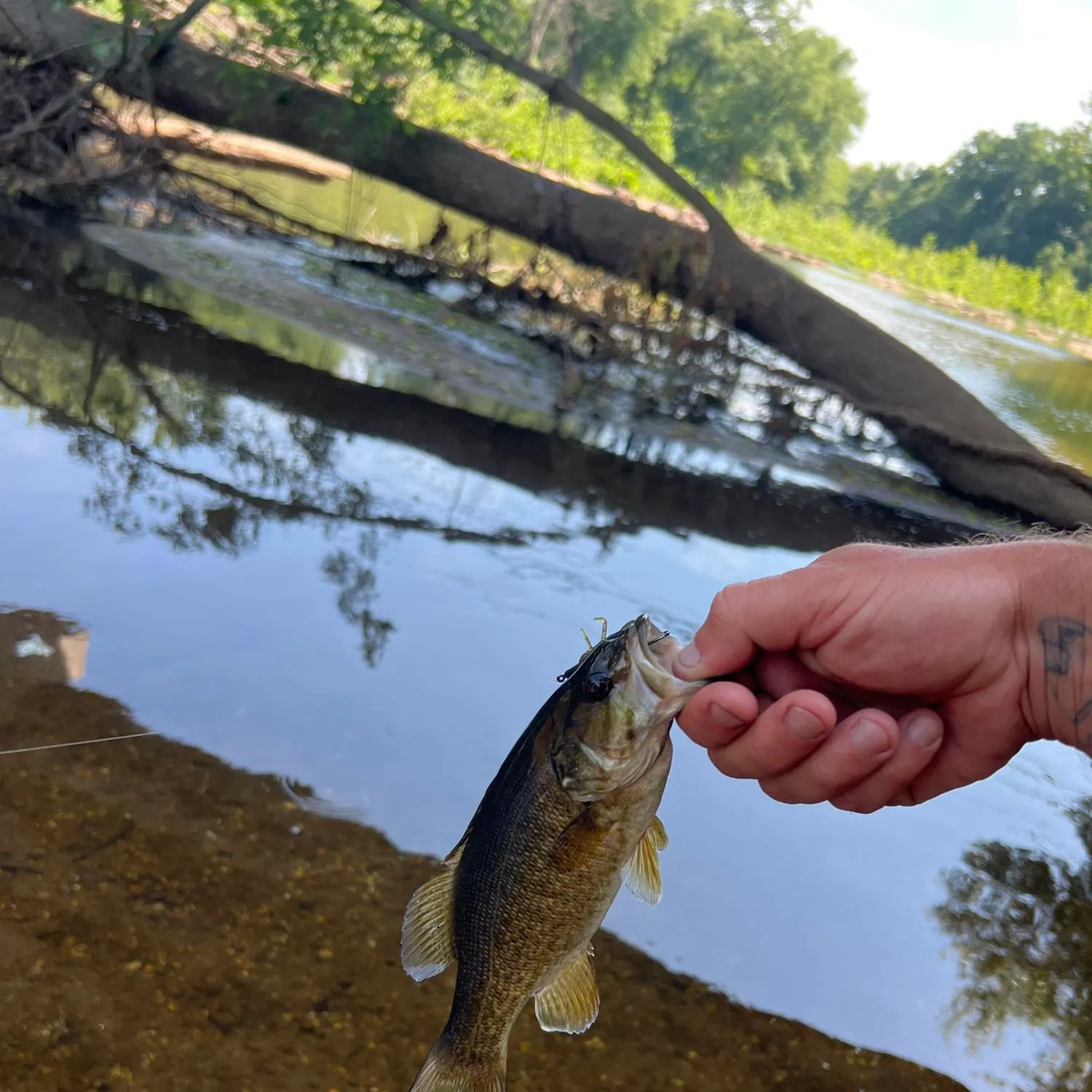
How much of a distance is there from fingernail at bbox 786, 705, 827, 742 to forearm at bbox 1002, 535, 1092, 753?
56cm

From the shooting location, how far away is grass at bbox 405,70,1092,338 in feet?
69.0

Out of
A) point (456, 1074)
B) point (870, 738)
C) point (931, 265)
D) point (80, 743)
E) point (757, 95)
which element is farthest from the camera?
point (757, 95)

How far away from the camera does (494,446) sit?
26.3 feet

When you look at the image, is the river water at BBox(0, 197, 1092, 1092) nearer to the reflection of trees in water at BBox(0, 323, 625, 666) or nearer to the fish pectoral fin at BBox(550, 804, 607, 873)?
the reflection of trees in water at BBox(0, 323, 625, 666)

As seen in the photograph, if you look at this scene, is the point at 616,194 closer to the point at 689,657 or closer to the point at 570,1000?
the point at 689,657

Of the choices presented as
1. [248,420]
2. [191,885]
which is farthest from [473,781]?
[248,420]

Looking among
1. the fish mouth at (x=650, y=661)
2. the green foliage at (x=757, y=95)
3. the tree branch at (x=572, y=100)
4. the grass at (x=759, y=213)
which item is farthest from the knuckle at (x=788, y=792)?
the green foliage at (x=757, y=95)

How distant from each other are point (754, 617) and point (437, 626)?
9.74 ft

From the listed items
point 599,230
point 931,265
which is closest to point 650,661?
point 599,230

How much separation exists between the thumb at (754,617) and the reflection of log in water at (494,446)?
4820 mm

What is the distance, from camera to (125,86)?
11.5m

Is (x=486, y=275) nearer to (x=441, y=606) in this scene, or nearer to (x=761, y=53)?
(x=441, y=606)

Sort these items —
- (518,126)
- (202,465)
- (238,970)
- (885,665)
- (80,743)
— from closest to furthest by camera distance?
(885,665) → (238,970) → (80,743) → (202,465) → (518,126)

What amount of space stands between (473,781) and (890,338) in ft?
26.5
